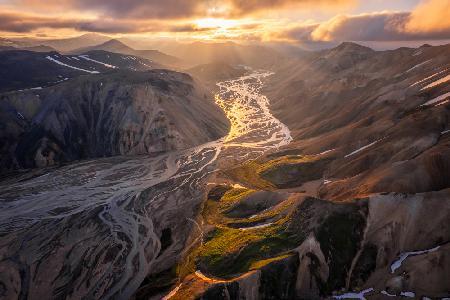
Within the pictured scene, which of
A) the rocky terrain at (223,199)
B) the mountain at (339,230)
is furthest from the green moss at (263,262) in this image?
the rocky terrain at (223,199)

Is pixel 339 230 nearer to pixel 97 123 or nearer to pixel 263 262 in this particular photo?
pixel 263 262

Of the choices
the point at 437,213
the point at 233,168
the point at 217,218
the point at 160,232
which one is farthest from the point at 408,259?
the point at 233,168

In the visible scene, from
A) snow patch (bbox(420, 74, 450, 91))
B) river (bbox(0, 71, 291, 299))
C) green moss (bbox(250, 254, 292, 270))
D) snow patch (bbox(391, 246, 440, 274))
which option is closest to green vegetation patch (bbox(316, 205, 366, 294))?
snow patch (bbox(391, 246, 440, 274))

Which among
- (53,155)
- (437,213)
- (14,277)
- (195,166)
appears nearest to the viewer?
(437,213)

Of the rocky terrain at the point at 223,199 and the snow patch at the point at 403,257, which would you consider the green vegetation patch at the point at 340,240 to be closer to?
the rocky terrain at the point at 223,199

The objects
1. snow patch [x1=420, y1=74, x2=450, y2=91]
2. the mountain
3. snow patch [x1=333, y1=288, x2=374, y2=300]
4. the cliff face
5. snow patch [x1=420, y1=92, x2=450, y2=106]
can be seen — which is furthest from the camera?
the cliff face

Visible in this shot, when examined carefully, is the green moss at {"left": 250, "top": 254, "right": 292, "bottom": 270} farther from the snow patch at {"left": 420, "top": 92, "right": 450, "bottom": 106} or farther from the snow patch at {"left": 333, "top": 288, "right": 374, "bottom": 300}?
the snow patch at {"left": 420, "top": 92, "right": 450, "bottom": 106}

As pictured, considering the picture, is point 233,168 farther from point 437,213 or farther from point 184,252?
point 437,213
